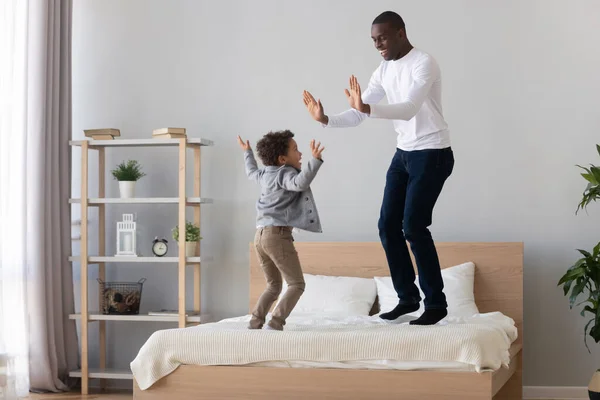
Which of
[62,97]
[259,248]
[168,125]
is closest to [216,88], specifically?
[168,125]

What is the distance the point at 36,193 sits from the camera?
15.5ft

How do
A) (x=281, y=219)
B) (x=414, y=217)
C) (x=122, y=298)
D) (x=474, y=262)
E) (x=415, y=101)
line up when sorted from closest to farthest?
(x=415, y=101)
(x=414, y=217)
(x=281, y=219)
(x=474, y=262)
(x=122, y=298)

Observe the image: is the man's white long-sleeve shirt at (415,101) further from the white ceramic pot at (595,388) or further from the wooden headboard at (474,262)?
the white ceramic pot at (595,388)

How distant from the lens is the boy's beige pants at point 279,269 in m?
3.34

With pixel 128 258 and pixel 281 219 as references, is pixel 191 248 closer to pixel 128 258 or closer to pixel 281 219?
pixel 128 258

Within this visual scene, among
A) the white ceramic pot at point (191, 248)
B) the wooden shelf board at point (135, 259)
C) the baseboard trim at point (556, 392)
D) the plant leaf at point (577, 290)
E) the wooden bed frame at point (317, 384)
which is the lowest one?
the baseboard trim at point (556, 392)

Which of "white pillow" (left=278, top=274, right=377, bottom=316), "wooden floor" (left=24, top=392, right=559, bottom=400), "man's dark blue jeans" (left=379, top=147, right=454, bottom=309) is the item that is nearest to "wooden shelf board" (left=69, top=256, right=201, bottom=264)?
"white pillow" (left=278, top=274, right=377, bottom=316)

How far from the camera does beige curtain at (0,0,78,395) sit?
180 inches

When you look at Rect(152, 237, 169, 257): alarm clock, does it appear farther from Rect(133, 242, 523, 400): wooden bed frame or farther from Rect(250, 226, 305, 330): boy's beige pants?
Rect(133, 242, 523, 400): wooden bed frame

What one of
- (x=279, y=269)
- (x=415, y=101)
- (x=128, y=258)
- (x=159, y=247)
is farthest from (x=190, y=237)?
(x=415, y=101)

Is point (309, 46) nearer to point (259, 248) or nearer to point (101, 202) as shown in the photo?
point (101, 202)

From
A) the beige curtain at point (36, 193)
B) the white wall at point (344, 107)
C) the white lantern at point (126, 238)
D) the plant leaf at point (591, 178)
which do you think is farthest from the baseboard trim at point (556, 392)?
the beige curtain at point (36, 193)

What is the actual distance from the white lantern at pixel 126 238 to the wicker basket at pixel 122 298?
191 mm

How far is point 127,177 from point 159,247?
1.46ft
